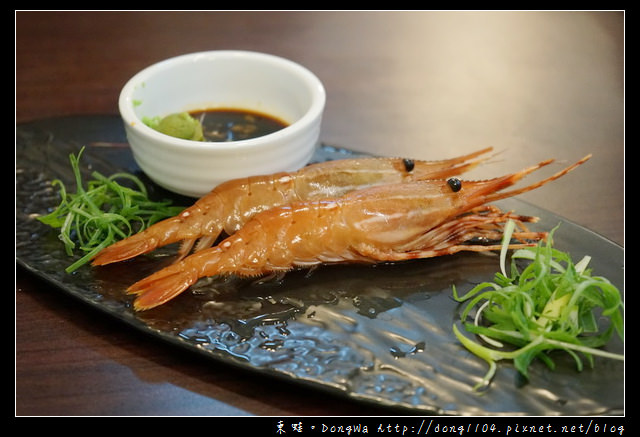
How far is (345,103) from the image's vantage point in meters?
3.74

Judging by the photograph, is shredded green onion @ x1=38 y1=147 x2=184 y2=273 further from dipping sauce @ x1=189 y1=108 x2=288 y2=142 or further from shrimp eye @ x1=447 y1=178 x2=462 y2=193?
shrimp eye @ x1=447 y1=178 x2=462 y2=193

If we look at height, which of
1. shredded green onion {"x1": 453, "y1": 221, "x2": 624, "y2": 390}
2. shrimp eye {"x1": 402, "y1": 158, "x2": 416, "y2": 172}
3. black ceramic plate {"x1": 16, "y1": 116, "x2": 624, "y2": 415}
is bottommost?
black ceramic plate {"x1": 16, "y1": 116, "x2": 624, "y2": 415}

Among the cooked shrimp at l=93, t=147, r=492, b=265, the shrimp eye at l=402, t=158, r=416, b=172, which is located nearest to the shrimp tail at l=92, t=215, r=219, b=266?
the cooked shrimp at l=93, t=147, r=492, b=265

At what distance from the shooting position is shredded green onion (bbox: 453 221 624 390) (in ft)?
6.31

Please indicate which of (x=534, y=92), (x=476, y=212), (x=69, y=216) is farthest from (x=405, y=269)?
(x=534, y=92)

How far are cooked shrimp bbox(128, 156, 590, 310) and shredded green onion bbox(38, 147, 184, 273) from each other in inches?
13.5

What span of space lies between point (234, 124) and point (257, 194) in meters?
0.57

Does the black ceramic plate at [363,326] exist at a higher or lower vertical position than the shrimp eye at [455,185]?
lower

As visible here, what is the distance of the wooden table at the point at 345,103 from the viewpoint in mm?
1982

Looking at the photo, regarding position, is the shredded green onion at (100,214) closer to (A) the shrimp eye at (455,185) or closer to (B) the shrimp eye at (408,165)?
(B) the shrimp eye at (408,165)

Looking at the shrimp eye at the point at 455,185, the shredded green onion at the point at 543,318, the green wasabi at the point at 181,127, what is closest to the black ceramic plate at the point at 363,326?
the shredded green onion at the point at 543,318

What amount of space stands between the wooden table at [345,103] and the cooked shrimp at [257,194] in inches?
13.2

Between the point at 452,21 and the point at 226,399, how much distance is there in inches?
136

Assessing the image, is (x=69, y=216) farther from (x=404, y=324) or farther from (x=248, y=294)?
(x=404, y=324)
